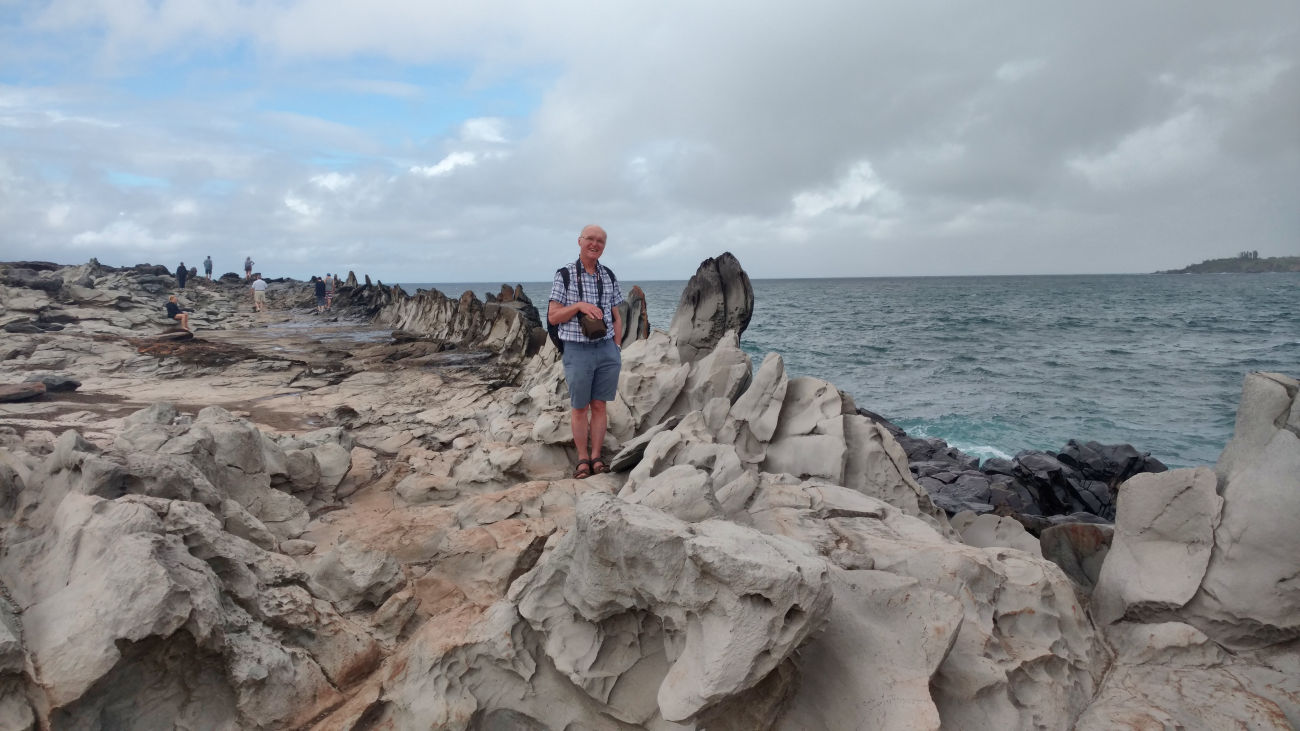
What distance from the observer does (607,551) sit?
274cm

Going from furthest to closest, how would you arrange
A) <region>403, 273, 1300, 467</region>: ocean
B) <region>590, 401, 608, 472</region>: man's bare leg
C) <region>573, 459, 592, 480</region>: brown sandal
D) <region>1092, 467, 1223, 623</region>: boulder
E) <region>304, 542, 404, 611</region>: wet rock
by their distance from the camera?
<region>403, 273, 1300, 467</region>: ocean
<region>590, 401, 608, 472</region>: man's bare leg
<region>573, 459, 592, 480</region>: brown sandal
<region>1092, 467, 1223, 623</region>: boulder
<region>304, 542, 404, 611</region>: wet rock

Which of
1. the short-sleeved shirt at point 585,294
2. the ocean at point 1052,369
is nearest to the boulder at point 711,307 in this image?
the short-sleeved shirt at point 585,294

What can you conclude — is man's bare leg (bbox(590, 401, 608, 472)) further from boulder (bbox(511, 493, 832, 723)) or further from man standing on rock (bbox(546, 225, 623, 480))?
boulder (bbox(511, 493, 832, 723))

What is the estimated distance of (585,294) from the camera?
508 cm

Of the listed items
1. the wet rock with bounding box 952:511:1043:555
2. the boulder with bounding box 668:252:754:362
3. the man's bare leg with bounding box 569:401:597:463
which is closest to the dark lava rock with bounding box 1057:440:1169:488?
the boulder with bounding box 668:252:754:362

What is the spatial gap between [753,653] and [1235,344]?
34841 millimetres

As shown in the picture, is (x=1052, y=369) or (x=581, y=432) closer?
(x=581, y=432)

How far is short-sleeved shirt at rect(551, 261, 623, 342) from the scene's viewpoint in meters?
5.05

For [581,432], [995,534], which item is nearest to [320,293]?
[581,432]

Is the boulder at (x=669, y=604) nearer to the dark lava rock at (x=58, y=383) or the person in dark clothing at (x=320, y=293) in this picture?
the dark lava rock at (x=58, y=383)

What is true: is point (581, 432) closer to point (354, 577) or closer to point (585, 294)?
point (585, 294)

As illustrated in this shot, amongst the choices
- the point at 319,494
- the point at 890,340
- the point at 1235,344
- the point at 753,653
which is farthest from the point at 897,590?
the point at 1235,344

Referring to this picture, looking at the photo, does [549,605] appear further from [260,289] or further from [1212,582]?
[260,289]

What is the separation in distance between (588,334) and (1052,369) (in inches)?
919
